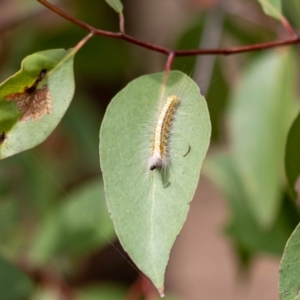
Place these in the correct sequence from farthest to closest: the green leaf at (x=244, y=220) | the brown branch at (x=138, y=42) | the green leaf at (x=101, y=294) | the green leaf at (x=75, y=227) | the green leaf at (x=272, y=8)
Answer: the green leaf at (x=101, y=294) → the green leaf at (x=75, y=227) → the green leaf at (x=244, y=220) → the green leaf at (x=272, y=8) → the brown branch at (x=138, y=42)

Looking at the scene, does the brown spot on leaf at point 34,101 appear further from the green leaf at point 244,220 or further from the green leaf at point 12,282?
the green leaf at point 244,220

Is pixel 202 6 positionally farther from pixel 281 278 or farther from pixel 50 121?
pixel 281 278

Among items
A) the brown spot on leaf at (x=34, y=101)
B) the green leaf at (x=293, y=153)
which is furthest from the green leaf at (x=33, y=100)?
the green leaf at (x=293, y=153)

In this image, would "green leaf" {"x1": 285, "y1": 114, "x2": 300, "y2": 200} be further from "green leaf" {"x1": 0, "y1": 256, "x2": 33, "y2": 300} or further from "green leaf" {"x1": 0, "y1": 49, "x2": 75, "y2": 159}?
"green leaf" {"x1": 0, "y1": 256, "x2": 33, "y2": 300}

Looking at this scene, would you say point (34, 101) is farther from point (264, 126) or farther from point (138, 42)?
point (264, 126)

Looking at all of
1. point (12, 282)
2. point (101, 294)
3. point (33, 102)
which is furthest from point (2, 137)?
point (101, 294)

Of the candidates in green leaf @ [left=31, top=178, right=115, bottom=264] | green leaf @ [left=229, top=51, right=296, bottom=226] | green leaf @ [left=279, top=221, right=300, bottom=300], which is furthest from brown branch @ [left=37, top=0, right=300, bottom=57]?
green leaf @ [left=31, top=178, right=115, bottom=264]

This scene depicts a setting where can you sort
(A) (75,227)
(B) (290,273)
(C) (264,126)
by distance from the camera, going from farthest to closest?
(A) (75,227) → (C) (264,126) → (B) (290,273)
